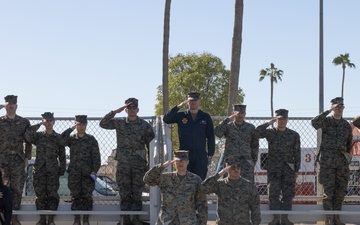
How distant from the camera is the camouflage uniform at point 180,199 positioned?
9242mm

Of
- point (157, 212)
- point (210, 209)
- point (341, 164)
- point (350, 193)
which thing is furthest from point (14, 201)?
point (350, 193)

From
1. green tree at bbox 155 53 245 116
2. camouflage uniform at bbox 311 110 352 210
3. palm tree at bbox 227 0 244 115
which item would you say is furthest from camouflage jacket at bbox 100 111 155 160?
green tree at bbox 155 53 245 116

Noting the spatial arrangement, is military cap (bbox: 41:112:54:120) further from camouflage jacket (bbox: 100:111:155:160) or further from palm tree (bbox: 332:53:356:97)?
palm tree (bbox: 332:53:356:97)

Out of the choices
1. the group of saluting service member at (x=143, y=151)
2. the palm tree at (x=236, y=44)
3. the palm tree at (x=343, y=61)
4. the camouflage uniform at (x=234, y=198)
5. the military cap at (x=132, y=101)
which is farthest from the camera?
the palm tree at (x=343, y=61)

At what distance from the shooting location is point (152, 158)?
10.2m

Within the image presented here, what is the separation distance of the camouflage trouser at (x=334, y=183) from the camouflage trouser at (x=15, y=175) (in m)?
4.28

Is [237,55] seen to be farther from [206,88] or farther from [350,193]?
[206,88]

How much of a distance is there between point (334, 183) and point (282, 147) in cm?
91

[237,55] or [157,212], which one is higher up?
[237,55]

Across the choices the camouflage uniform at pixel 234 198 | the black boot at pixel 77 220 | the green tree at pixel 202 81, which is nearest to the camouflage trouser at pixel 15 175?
the black boot at pixel 77 220

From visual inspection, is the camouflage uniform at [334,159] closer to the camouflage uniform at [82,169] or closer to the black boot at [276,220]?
the black boot at [276,220]

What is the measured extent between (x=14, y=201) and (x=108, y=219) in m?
1.35

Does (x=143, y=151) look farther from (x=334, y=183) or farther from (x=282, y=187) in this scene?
(x=334, y=183)

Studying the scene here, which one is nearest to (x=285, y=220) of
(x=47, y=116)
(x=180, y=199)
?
(x=180, y=199)
